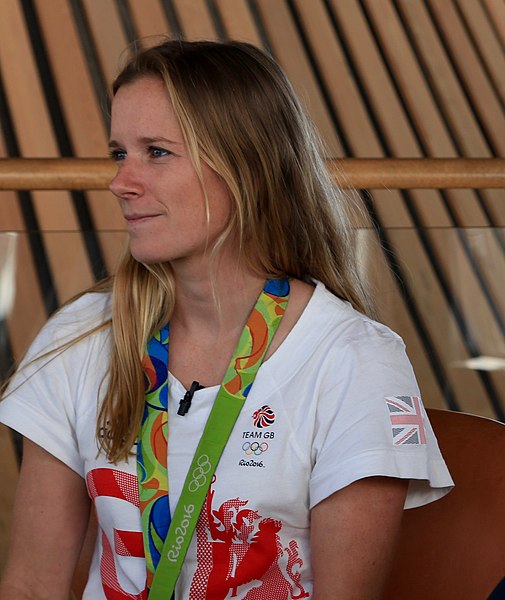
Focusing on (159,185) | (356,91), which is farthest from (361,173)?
(159,185)

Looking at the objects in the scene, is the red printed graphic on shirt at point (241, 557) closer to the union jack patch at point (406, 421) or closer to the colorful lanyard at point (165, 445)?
the colorful lanyard at point (165, 445)

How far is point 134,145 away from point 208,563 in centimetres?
55

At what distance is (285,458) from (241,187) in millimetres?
368

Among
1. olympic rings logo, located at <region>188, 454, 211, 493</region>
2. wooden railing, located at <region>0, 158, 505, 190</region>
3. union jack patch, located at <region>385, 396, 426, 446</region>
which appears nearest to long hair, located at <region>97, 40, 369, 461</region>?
olympic rings logo, located at <region>188, 454, 211, 493</region>

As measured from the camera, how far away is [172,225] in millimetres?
1435

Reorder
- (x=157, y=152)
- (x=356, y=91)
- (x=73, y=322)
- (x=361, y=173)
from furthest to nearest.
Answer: (x=356, y=91), (x=361, y=173), (x=73, y=322), (x=157, y=152)

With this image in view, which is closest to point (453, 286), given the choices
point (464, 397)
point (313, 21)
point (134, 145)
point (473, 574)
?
point (464, 397)

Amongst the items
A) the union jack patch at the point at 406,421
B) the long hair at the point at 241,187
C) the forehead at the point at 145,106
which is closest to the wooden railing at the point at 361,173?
the long hair at the point at 241,187

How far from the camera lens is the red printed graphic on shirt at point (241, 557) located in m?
1.37

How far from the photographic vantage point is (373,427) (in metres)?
1.35

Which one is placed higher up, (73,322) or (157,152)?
(157,152)

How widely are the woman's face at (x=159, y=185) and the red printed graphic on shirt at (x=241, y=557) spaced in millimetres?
333

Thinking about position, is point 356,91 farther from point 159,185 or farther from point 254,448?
point 254,448

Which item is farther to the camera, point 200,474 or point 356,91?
point 356,91
